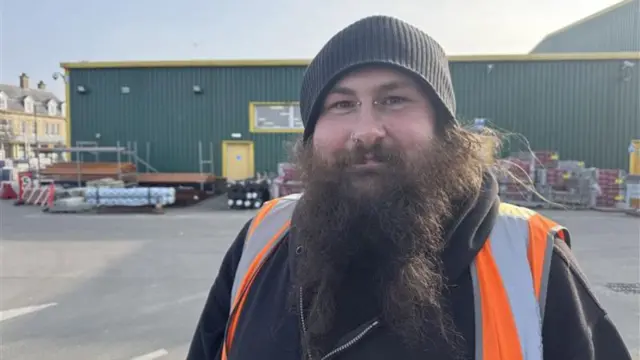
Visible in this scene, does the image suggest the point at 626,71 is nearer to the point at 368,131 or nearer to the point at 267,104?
the point at 267,104

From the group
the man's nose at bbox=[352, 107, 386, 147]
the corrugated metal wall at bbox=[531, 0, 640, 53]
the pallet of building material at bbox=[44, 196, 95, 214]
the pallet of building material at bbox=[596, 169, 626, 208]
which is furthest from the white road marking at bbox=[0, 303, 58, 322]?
the corrugated metal wall at bbox=[531, 0, 640, 53]

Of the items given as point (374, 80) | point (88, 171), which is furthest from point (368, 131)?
point (88, 171)

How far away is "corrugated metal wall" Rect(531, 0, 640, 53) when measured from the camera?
22734 mm

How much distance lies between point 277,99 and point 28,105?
356 inches

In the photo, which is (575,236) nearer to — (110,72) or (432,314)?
(432,314)

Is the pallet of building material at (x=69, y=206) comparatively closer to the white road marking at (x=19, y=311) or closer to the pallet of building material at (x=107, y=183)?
the pallet of building material at (x=107, y=183)

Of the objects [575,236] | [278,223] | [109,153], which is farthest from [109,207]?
[278,223]

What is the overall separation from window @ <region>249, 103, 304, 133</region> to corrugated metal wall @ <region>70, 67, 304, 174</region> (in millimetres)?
249

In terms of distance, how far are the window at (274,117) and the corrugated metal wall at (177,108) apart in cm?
25

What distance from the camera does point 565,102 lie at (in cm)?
1836

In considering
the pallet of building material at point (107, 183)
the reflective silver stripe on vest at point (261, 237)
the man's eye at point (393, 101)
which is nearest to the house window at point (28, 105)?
the pallet of building material at point (107, 183)

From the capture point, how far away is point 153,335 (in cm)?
474

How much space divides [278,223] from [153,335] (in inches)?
140

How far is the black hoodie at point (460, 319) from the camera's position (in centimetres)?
126
